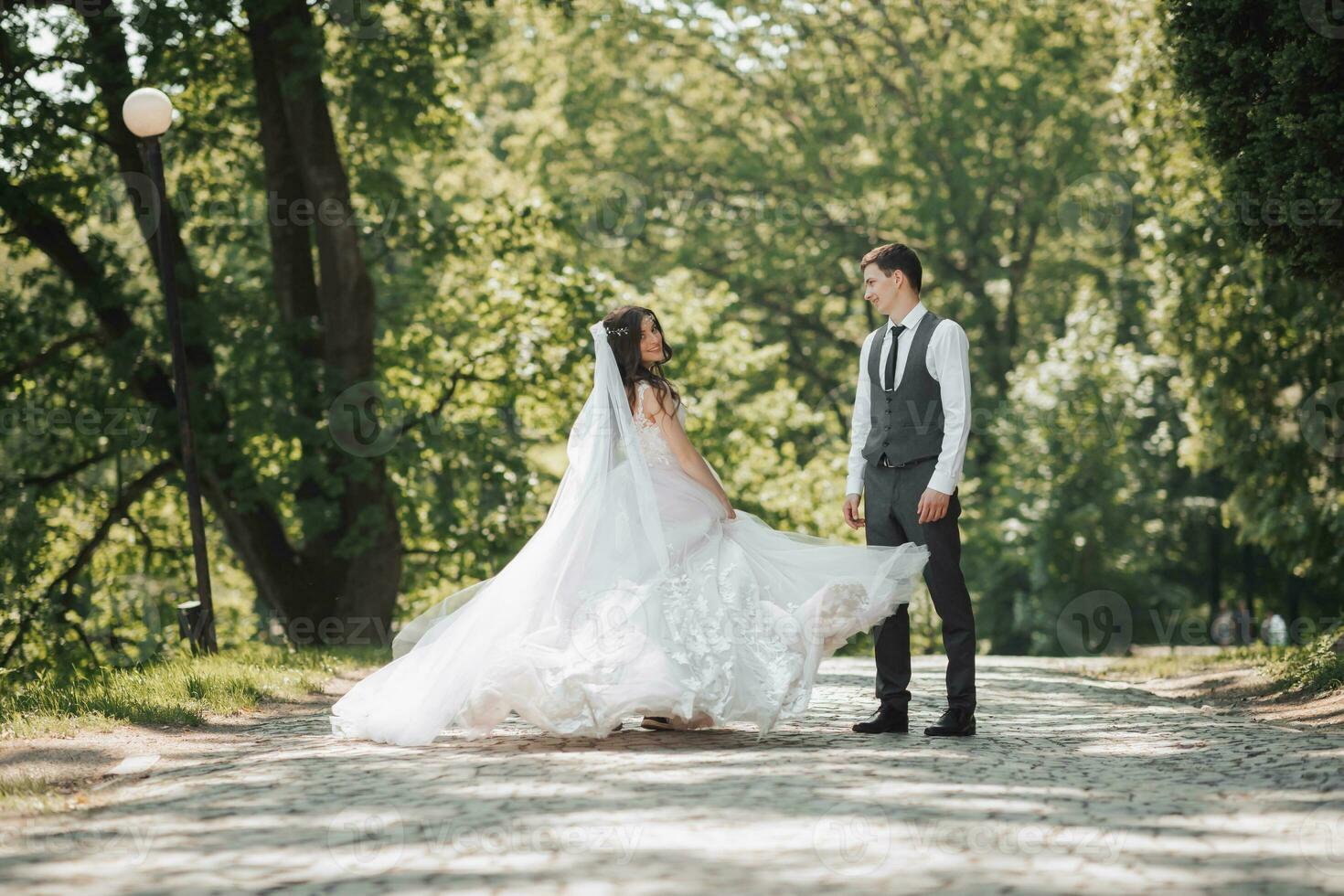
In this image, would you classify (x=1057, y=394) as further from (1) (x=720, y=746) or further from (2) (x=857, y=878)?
(2) (x=857, y=878)

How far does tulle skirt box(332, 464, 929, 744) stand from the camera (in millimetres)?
6543

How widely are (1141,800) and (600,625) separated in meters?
2.67

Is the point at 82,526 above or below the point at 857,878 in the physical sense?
above

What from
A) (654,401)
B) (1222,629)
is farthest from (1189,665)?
(1222,629)

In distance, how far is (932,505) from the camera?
6.80 m

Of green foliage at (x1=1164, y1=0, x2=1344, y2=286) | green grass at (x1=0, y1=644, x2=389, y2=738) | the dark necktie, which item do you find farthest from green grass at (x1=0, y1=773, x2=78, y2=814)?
green foliage at (x1=1164, y1=0, x2=1344, y2=286)

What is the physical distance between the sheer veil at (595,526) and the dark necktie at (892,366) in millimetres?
1316

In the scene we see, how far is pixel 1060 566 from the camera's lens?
99.3 feet

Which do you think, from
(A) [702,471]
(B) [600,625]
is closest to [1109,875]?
(B) [600,625]
